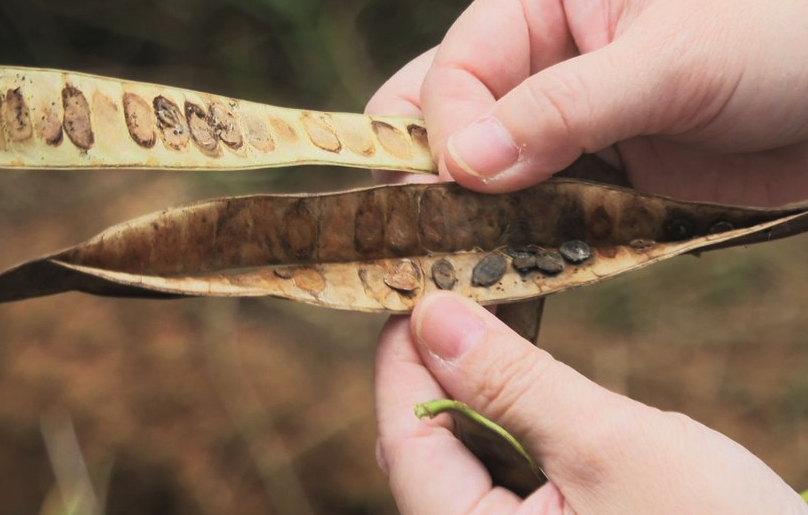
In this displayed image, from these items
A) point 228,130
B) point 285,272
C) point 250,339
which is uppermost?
point 228,130

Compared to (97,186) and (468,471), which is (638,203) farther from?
(97,186)

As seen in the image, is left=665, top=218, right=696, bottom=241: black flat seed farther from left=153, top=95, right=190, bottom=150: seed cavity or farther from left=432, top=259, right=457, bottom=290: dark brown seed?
left=153, top=95, right=190, bottom=150: seed cavity

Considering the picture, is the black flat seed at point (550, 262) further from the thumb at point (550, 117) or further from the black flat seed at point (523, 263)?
the thumb at point (550, 117)

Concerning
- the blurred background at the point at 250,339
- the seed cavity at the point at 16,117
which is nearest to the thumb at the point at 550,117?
the seed cavity at the point at 16,117

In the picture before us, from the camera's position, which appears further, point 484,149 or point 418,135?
point 418,135

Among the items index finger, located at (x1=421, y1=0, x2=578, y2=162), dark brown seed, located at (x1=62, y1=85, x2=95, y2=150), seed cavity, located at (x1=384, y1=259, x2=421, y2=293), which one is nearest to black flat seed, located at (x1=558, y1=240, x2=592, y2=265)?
seed cavity, located at (x1=384, y1=259, x2=421, y2=293)

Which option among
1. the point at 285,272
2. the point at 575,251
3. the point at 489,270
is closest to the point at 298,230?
the point at 285,272

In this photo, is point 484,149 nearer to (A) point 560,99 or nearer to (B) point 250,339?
(A) point 560,99
